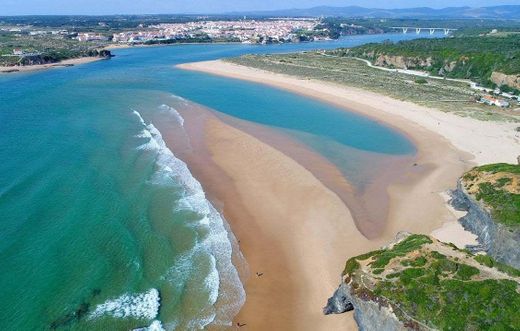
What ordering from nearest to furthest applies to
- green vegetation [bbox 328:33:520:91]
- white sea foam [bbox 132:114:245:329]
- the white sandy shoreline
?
white sea foam [bbox 132:114:245:329]
the white sandy shoreline
green vegetation [bbox 328:33:520:91]

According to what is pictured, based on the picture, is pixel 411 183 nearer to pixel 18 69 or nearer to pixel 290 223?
pixel 290 223

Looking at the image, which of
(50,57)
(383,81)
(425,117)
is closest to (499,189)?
(425,117)

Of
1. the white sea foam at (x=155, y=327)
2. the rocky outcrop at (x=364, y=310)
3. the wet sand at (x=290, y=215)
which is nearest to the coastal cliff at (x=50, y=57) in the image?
the wet sand at (x=290, y=215)

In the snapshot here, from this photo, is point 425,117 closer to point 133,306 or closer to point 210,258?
point 210,258

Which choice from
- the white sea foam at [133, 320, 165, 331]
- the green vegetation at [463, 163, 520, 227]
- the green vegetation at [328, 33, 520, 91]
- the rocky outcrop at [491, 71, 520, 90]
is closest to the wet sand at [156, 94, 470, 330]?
the green vegetation at [463, 163, 520, 227]

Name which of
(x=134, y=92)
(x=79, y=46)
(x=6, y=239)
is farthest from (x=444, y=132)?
(x=79, y=46)

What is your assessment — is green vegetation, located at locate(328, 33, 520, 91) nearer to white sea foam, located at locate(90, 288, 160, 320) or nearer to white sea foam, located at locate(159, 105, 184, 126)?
white sea foam, located at locate(159, 105, 184, 126)
